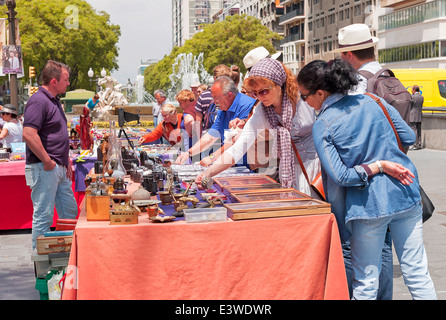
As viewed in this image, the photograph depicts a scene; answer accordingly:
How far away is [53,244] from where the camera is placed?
175 inches

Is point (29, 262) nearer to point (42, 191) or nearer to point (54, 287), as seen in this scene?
point (42, 191)

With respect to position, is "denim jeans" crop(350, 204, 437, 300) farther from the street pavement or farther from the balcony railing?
the balcony railing

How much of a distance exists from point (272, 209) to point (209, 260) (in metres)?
0.49

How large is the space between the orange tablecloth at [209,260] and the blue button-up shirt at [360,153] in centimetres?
27

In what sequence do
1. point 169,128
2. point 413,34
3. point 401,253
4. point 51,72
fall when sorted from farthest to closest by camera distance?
point 413,34 < point 169,128 < point 51,72 < point 401,253

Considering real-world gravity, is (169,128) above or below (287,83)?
below

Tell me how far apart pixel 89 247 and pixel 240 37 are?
62702 millimetres

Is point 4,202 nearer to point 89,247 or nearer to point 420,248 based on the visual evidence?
point 89,247

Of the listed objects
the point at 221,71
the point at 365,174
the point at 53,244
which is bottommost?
the point at 53,244

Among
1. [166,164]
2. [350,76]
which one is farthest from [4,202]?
[350,76]

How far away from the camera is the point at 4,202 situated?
782cm

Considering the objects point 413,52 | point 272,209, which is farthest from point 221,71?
point 413,52

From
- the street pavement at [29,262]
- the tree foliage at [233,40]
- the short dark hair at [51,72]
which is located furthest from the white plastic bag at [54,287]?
the tree foliage at [233,40]

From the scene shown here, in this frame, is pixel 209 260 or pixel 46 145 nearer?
pixel 209 260
